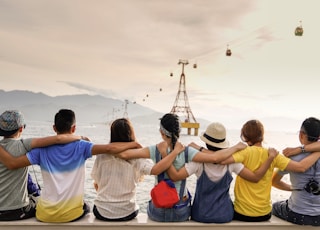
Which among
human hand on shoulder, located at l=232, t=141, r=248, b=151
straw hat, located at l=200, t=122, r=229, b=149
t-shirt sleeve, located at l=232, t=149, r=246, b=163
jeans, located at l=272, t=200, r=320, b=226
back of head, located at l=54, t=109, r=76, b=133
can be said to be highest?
back of head, located at l=54, t=109, r=76, b=133

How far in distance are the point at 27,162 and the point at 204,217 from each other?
1362 millimetres

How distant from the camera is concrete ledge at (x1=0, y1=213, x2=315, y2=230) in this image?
2260 millimetres

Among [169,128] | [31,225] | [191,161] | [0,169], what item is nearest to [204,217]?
[191,161]

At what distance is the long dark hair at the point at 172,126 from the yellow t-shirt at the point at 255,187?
1.61 feet

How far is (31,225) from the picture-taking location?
2.26 metres

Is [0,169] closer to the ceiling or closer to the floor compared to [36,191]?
closer to the ceiling

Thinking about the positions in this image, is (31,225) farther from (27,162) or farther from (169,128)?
(169,128)

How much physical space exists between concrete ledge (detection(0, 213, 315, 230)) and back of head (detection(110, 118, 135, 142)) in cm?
62

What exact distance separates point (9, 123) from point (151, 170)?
43.3 inches

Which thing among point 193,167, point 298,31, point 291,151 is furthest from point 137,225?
point 298,31

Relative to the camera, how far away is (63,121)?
2.31 metres

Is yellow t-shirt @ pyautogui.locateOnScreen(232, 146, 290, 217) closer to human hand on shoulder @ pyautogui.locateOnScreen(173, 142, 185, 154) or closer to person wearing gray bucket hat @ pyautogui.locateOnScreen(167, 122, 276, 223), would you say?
person wearing gray bucket hat @ pyautogui.locateOnScreen(167, 122, 276, 223)

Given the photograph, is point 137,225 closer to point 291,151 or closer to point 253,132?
point 253,132

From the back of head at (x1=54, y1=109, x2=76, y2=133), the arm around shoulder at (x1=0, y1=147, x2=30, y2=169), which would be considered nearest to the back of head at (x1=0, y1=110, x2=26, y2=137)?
the arm around shoulder at (x1=0, y1=147, x2=30, y2=169)
